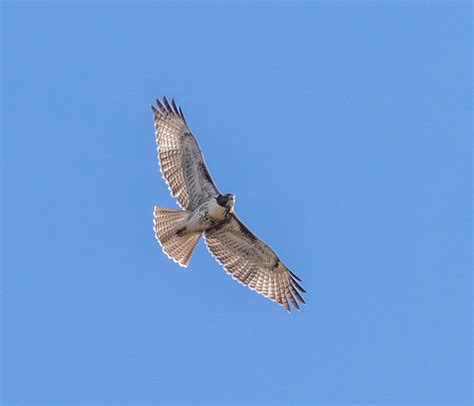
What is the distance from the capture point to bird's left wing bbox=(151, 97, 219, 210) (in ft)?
49.8

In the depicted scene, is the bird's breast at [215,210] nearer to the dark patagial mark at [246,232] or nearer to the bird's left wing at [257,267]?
the dark patagial mark at [246,232]

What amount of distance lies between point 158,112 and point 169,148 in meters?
0.72

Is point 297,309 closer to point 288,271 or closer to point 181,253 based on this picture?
point 288,271

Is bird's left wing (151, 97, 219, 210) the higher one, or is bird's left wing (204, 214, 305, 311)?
bird's left wing (151, 97, 219, 210)

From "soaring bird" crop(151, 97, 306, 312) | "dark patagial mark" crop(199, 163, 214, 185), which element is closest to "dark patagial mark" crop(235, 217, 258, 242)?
"soaring bird" crop(151, 97, 306, 312)

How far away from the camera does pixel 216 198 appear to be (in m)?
14.5

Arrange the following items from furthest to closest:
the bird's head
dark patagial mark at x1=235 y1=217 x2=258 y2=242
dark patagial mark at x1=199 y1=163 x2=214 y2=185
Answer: dark patagial mark at x1=199 y1=163 x2=214 y2=185
dark patagial mark at x1=235 y1=217 x2=258 y2=242
the bird's head

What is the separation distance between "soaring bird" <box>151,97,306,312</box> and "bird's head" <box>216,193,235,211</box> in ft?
0.93

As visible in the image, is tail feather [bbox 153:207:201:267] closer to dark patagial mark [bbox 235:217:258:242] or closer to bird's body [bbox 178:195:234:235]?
bird's body [bbox 178:195:234:235]

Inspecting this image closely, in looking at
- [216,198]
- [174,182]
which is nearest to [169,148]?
[174,182]

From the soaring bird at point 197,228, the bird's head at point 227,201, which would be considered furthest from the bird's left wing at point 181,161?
the bird's head at point 227,201

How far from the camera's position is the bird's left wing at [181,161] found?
15172 mm

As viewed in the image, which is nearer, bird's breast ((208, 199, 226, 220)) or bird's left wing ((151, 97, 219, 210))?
bird's breast ((208, 199, 226, 220))

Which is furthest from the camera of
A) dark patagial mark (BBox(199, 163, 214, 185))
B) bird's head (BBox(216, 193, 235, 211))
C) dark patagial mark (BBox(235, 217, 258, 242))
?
dark patagial mark (BBox(199, 163, 214, 185))
